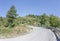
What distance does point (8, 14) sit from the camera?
89438 millimetres

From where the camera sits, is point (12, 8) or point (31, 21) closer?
point (12, 8)

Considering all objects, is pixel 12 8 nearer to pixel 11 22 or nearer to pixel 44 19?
pixel 11 22

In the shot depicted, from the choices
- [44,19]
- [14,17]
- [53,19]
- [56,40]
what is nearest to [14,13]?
[14,17]

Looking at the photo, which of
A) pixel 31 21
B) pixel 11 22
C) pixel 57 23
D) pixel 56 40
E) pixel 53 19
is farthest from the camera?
pixel 31 21

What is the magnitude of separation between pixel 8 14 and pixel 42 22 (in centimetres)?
3175

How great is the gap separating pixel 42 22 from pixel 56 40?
331ft

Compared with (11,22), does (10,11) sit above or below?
above

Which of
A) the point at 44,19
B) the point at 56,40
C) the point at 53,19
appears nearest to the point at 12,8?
the point at 44,19

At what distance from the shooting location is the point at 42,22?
11406cm

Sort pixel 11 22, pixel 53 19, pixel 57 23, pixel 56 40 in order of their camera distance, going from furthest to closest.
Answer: pixel 53 19, pixel 57 23, pixel 11 22, pixel 56 40

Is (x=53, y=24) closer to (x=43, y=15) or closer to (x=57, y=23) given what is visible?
(x=57, y=23)

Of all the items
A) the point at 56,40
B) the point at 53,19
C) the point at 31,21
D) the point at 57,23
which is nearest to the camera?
the point at 56,40

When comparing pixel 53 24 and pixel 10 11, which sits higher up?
pixel 10 11

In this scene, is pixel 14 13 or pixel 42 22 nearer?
pixel 14 13
